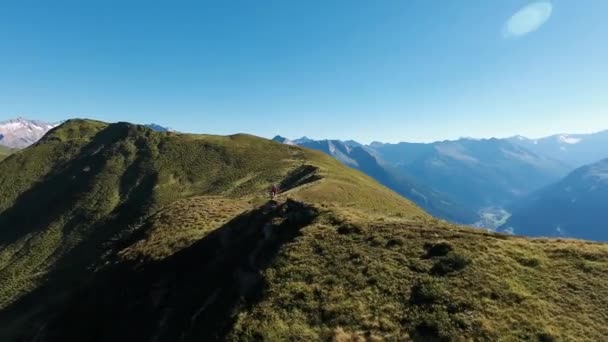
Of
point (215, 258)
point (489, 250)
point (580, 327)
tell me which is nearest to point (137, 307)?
point (215, 258)

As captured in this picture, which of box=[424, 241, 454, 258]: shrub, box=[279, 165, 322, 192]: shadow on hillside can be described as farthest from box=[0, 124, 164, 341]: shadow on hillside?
box=[424, 241, 454, 258]: shrub

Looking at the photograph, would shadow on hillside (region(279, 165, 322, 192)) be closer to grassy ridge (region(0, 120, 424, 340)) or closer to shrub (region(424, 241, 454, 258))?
grassy ridge (region(0, 120, 424, 340))

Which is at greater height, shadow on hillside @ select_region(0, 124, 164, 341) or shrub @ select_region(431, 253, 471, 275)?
shrub @ select_region(431, 253, 471, 275)

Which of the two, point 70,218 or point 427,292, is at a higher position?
point 427,292

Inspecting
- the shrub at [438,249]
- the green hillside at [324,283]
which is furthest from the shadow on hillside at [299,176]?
the shrub at [438,249]

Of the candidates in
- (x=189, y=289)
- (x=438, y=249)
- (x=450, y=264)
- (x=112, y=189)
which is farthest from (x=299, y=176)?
(x=450, y=264)

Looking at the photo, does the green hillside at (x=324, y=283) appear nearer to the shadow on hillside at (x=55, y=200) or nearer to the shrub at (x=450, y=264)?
the shrub at (x=450, y=264)

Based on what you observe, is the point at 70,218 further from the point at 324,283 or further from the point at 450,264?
the point at 450,264

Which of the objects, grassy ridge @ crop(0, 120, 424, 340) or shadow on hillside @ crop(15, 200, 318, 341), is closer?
shadow on hillside @ crop(15, 200, 318, 341)

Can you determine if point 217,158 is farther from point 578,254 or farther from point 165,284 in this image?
point 578,254

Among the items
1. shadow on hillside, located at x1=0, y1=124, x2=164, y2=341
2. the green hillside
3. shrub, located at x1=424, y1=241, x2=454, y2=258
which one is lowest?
shadow on hillside, located at x1=0, y1=124, x2=164, y2=341
